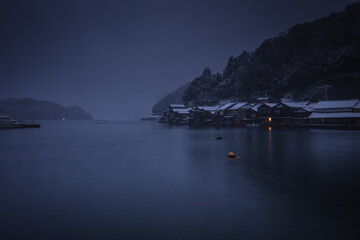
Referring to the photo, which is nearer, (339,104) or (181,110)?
(339,104)

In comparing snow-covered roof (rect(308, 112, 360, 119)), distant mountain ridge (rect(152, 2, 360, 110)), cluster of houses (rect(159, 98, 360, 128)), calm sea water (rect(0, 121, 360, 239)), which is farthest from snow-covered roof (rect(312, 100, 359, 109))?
calm sea water (rect(0, 121, 360, 239))

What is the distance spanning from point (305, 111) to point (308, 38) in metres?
66.9

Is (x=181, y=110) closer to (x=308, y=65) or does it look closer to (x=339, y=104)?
(x=308, y=65)

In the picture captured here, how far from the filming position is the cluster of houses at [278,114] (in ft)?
232

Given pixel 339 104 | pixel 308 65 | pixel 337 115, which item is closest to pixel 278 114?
pixel 339 104

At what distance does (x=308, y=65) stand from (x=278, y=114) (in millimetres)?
42737

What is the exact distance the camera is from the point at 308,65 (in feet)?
365

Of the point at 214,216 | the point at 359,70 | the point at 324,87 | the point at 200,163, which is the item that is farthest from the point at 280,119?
the point at 214,216

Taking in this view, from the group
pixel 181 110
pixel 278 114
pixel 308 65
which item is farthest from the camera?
pixel 181 110

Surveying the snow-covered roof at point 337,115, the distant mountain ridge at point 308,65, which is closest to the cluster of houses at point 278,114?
the snow-covered roof at point 337,115

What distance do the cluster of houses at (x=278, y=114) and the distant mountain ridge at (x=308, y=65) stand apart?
1739 cm

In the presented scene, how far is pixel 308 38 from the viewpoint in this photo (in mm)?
127250

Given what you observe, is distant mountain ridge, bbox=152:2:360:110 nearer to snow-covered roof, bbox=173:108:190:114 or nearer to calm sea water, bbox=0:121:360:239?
snow-covered roof, bbox=173:108:190:114

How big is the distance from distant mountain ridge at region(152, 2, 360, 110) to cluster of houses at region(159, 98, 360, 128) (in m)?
17.4
